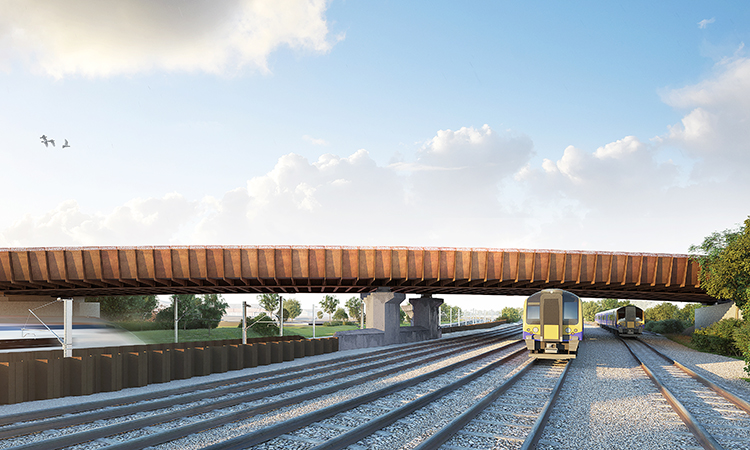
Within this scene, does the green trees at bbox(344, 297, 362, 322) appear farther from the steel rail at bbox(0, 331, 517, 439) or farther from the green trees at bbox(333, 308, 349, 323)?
the steel rail at bbox(0, 331, 517, 439)

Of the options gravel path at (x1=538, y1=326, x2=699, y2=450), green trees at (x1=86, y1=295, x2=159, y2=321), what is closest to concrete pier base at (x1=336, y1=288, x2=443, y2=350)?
gravel path at (x1=538, y1=326, x2=699, y2=450)

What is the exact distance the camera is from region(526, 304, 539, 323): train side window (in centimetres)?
2369

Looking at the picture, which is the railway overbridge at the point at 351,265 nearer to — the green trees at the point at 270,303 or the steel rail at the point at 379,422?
the steel rail at the point at 379,422

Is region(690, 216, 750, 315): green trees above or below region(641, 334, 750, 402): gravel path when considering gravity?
above

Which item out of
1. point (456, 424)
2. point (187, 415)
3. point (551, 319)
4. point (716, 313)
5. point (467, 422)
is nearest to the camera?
point (456, 424)

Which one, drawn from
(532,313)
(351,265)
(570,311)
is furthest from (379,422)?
(351,265)

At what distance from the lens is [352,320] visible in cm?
14475

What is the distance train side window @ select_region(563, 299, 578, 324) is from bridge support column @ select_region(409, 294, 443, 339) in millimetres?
27569

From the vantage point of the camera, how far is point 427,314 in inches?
2024

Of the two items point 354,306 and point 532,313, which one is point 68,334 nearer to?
point 532,313

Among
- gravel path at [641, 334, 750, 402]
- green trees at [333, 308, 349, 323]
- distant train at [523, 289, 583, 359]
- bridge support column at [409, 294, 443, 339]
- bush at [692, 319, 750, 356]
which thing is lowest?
green trees at [333, 308, 349, 323]

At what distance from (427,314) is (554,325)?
2876 cm

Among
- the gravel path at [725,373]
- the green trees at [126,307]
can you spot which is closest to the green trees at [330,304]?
the green trees at [126,307]

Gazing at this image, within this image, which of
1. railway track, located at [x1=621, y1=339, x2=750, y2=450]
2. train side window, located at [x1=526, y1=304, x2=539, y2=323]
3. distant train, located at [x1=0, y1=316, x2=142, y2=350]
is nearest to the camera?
railway track, located at [x1=621, y1=339, x2=750, y2=450]
